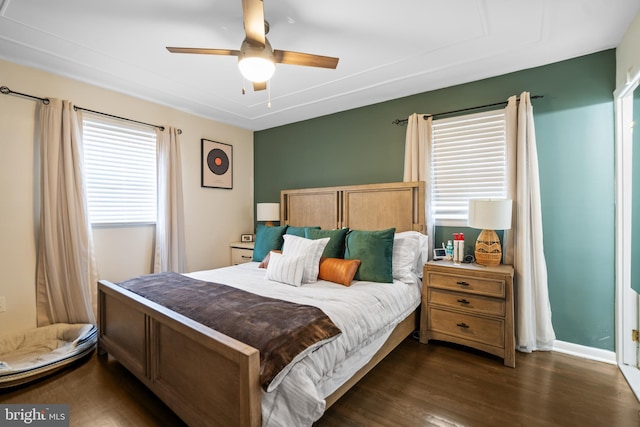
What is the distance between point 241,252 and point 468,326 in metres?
3.02

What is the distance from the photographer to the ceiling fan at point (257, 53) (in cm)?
160

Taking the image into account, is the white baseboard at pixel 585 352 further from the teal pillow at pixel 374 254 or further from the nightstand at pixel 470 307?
the teal pillow at pixel 374 254

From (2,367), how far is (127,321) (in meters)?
0.83

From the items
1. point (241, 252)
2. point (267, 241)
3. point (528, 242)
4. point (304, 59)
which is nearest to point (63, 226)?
point (267, 241)

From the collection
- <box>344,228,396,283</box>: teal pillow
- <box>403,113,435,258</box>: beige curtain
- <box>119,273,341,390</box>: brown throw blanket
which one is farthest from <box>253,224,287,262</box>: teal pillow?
Result: <box>403,113,435,258</box>: beige curtain

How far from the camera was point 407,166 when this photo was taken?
328cm

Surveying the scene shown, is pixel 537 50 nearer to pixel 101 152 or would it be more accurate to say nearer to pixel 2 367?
pixel 101 152

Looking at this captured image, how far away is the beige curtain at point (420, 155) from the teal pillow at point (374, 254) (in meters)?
0.66

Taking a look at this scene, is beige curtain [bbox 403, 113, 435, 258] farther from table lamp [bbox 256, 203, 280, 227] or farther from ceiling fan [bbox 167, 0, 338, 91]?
table lamp [bbox 256, 203, 280, 227]

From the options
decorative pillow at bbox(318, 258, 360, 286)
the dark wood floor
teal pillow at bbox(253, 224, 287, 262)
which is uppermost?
teal pillow at bbox(253, 224, 287, 262)

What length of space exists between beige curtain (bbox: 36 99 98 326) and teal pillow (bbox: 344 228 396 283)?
258cm

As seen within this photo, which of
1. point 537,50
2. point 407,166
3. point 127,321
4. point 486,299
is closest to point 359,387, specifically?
point 486,299

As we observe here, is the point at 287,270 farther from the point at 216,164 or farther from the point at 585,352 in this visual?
the point at 585,352

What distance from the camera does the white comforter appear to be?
A: 1.38 m
